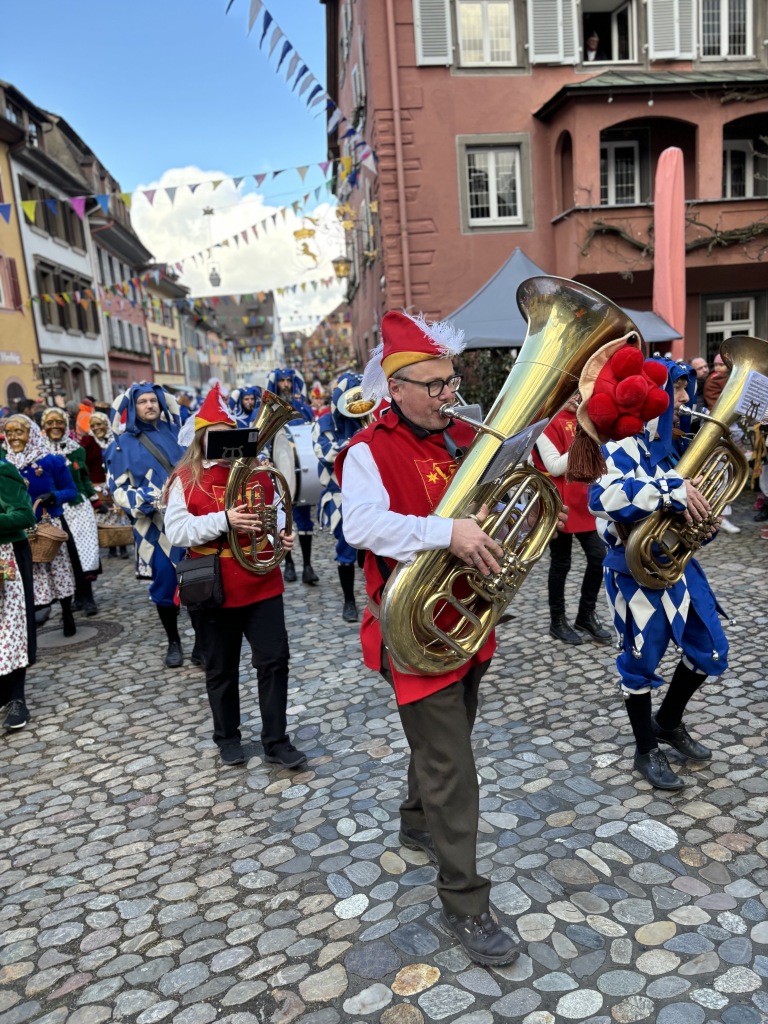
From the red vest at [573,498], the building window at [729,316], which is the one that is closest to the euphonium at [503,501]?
the red vest at [573,498]

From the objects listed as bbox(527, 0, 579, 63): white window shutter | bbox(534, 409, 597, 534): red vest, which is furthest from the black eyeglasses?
bbox(527, 0, 579, 63): white window shutter

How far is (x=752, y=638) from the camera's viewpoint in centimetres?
489

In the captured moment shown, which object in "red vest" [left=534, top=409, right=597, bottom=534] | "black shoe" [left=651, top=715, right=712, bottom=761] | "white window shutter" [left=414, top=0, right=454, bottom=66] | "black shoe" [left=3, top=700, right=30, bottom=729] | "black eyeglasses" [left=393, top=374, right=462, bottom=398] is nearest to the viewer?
"black eyeglasses" [left=393, top=374, right=462, bottom=398]

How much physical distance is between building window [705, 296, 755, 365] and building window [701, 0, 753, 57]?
191 inches

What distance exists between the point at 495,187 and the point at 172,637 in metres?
12.2

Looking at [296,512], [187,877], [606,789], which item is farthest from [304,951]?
[296,512]

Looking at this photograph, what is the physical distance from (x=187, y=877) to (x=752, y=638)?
388cm

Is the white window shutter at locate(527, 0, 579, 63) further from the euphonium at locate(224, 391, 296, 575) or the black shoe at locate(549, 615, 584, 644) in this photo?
the euphonium at locate(224, 391, 296, 575)

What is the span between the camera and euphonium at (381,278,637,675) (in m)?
2.23

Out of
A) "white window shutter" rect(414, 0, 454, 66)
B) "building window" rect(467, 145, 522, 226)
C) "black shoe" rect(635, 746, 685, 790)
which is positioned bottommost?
"black shoe" rect(635, 746, 685, 790)

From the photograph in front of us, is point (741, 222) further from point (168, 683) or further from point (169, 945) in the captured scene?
point (169, 945)

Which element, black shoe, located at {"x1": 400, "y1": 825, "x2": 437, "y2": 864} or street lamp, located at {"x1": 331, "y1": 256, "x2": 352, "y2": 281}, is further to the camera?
street lamp, located at {"x1": 331, "y1": 256, "x2": 352, "y2": 281}

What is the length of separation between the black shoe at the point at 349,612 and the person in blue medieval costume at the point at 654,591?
3.15 m

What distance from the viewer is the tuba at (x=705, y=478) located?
9.78 feet
